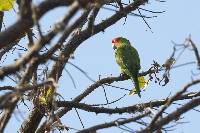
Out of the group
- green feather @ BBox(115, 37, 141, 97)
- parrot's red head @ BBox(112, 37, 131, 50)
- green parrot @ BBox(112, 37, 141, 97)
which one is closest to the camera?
green parrot @ BBox(112, 37, 141, 97)

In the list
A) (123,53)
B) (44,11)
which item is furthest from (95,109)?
(44,11)

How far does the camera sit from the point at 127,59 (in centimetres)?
697

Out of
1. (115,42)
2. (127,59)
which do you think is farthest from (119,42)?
(127,59)

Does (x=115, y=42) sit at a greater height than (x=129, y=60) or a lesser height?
greater

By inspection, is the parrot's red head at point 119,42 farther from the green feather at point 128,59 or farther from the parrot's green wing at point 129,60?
the parrot's green wing at point 129,60

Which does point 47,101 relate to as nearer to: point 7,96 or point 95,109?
point 95,109

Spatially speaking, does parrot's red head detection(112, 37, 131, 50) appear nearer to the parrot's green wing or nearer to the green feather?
the green feather

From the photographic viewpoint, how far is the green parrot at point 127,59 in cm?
626

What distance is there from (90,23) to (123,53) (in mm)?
2784

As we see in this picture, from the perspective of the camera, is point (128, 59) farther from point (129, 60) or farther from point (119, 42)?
point (119, 42)

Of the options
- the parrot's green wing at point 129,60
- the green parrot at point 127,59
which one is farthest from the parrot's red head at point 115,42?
the parrot's green wing at point 129,60

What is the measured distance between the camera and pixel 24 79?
220 centimetres

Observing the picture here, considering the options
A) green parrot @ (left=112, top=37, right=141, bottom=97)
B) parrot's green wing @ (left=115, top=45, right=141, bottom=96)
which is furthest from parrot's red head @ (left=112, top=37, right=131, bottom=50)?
parrot's green wing @ (left=115, top=45, right=141, bottom=96)

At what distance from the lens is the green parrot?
20.5 ft
